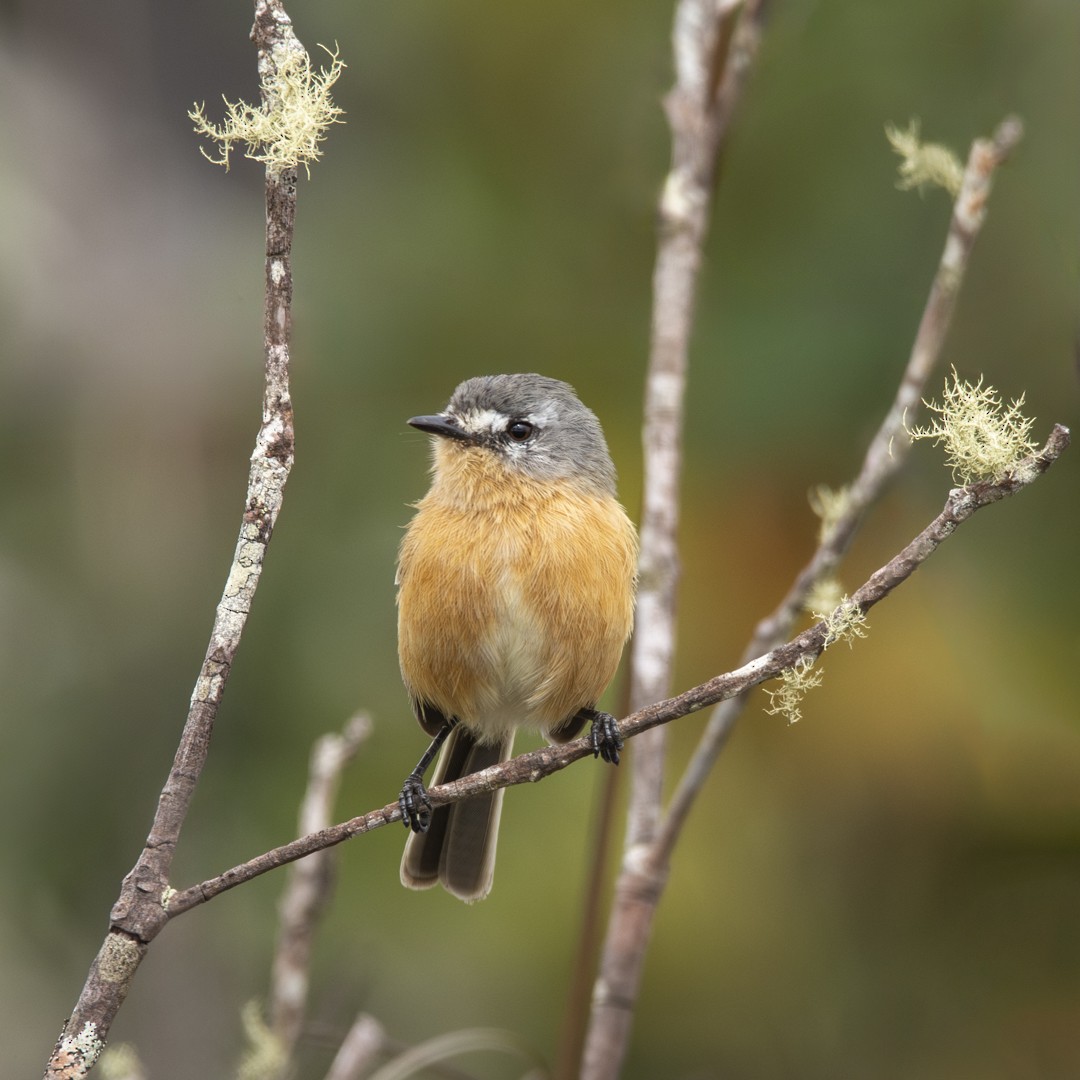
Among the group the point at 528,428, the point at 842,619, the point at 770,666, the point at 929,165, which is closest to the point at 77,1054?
the point at 770,666

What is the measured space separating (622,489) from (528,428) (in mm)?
1268

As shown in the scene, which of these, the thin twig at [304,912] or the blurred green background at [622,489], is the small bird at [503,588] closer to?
the thin twig at [304,912]

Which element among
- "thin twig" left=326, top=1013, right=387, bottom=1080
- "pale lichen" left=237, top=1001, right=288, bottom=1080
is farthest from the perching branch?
"pale lichen" left=237, top=1001, right=288, bottom=1080

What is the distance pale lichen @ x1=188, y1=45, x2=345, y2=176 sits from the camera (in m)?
2.05

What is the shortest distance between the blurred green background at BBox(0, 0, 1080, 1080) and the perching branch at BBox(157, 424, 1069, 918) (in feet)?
9.74

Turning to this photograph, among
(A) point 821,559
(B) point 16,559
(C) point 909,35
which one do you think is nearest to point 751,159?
(C) point 909,35

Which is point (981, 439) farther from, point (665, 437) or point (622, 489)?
point (622, 489)

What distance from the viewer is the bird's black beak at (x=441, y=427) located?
3.89 metres

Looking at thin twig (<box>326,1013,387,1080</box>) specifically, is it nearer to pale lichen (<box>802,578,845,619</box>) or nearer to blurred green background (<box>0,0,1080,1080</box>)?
pale lichen (<box>802,578,845,619</box>)

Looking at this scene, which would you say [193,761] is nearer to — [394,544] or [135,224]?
[394,544]

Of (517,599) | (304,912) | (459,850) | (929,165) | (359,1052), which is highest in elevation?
(929,165)

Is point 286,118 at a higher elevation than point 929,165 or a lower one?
lower

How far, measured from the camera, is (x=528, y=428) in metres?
4.12

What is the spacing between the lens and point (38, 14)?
6.46 m
